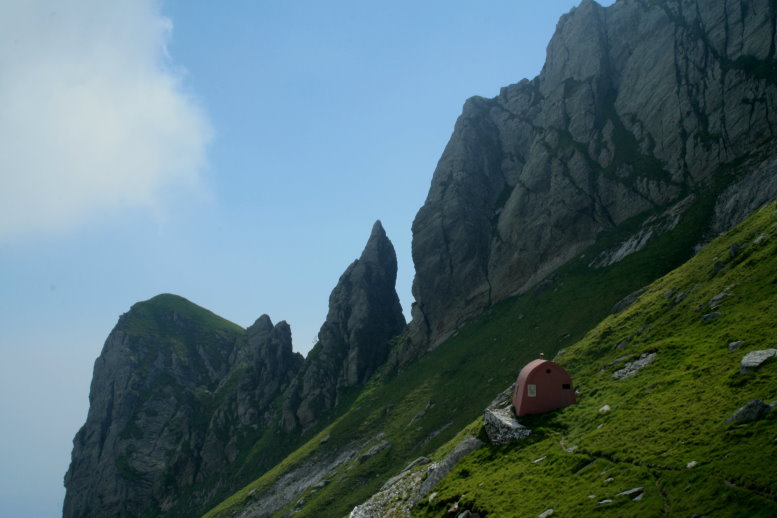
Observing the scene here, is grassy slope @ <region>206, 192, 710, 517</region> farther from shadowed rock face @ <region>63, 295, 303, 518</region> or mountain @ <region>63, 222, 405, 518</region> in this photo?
shadowed rock face @ <region>63, 295, 303, 518</region>

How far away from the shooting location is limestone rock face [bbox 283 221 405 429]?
15650 centimetres

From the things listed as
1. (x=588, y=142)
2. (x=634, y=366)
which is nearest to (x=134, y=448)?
(x=588, y=142)

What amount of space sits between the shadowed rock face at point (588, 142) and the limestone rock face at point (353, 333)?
61.0ft

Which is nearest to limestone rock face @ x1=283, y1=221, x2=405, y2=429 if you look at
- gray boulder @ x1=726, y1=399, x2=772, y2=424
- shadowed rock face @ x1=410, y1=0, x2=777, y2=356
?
shadowed rock face @ x1=410, y1=0, x2=777, y2=356

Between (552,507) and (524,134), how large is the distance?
143m

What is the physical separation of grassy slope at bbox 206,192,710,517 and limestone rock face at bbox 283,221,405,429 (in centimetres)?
2351

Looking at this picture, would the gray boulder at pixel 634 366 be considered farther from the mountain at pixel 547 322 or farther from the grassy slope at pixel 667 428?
the grassy slope at pixel 667 428

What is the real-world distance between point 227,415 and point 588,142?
141 meters

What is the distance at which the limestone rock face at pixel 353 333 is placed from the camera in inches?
6161

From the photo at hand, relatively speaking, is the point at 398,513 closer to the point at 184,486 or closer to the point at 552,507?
the point at 552,507

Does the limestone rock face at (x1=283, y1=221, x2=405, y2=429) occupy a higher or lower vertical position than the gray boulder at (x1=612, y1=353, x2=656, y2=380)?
higher

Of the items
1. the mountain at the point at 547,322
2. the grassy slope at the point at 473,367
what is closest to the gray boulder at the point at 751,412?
the mountain at the point at 547,322

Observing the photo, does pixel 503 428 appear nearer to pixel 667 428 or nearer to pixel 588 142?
pixel 667 428

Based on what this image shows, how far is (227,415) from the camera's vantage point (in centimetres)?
17775
